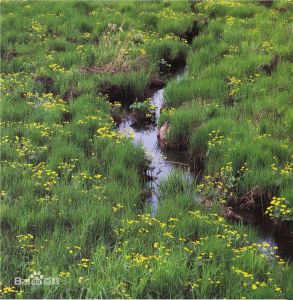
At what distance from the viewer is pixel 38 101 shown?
32.6 feet

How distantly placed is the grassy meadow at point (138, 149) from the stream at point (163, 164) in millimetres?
168

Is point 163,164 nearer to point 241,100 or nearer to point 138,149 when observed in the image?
point 138,149

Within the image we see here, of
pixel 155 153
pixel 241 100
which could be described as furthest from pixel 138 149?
pixel 241 100

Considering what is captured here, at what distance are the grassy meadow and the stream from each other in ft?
0.55

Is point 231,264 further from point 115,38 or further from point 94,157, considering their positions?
point 115,38

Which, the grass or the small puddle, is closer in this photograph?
the grass

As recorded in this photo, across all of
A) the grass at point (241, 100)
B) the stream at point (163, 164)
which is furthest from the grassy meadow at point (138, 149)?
the stream at point (163, 164)

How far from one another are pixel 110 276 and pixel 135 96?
6.39m

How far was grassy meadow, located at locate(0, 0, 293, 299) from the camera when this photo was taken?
5543 mm

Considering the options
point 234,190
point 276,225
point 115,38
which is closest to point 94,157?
point 234,190

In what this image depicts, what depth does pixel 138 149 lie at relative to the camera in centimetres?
855

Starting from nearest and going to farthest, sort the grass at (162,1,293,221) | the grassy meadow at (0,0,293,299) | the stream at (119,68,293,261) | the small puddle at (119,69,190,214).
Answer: the grassy meadow at (0,0,293,299) < the stream at (119,68,293,261) < the grass at (162,1,293,221) < the small puddle at (119,69,190,214)

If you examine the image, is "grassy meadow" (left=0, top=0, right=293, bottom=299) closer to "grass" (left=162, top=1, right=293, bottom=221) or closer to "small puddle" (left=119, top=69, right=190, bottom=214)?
"grass" (left=162, top=1, right=293, bottom=221)

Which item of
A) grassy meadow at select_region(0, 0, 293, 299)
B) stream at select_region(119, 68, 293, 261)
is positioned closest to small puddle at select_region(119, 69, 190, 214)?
stream at select_region(119, 68, 293, 261)
